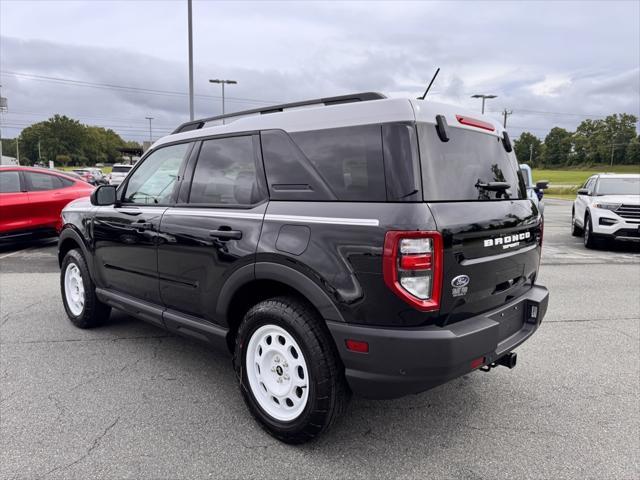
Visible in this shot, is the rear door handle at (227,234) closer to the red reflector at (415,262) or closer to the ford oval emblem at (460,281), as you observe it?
the red reflector at (415,262)

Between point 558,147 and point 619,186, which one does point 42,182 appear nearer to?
point 619,186

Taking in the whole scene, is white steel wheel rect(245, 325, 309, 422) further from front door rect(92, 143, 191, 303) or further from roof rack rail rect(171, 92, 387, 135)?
roof rack rail rect(171, 92, 387, 135)

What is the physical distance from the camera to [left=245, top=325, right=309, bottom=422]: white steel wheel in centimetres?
263

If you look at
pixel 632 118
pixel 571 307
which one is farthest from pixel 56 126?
pixel 632 118

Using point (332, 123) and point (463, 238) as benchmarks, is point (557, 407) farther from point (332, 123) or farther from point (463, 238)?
point (332, 123)

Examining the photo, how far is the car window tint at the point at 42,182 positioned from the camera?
911cm

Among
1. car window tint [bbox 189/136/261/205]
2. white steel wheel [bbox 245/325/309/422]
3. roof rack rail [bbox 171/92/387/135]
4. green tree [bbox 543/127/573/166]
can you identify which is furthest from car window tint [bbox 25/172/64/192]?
green tree [bbox 543/127/573/166]

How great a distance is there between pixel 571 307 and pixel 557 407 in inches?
115

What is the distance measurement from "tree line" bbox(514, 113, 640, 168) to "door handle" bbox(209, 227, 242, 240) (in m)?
129

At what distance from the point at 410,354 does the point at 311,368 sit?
54 centimetres

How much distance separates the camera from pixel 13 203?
8734 mm

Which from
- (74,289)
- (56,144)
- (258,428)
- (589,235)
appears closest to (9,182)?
(74,289)

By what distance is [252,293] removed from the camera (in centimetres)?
296

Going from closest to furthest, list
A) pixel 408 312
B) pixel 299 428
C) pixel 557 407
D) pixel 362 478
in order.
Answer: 1. pixel 408 312
2. pixel 362 478
3. pixel 299 428
4. pixel 557 407
